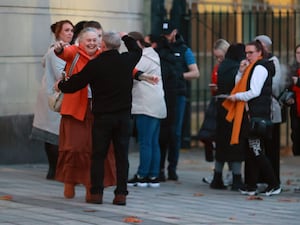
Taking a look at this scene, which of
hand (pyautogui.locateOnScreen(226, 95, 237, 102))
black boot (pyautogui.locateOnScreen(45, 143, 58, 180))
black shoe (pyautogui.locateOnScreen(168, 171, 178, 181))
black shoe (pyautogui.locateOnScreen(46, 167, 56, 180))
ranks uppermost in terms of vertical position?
hand (pyautogui.locateOnScreen(226, 95, 237, 102))

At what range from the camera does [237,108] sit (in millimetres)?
12133

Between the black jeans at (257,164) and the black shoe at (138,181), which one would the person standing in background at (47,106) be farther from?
the black jeans at (257,164)

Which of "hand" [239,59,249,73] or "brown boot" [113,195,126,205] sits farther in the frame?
"hand" [239,59,249,73]

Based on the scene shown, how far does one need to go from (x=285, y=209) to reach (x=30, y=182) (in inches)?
118

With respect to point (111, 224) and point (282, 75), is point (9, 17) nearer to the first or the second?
point (282, 75)

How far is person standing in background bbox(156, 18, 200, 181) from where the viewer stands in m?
13.0

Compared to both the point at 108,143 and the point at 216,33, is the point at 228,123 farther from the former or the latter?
the point at 216,33

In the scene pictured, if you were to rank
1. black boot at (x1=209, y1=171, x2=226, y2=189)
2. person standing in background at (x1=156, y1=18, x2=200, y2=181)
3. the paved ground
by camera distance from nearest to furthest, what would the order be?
1. the paved ground
2. black boot at (x1=209, y1=171, x2=226, y2=189)
3. person standing in background at (x1=156, y1=18, x2=200, y2=181)

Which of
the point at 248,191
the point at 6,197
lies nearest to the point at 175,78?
the point at 248,191

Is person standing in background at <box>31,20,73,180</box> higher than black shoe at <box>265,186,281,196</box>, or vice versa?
person standing in background at <box>31,20,73,180</box>

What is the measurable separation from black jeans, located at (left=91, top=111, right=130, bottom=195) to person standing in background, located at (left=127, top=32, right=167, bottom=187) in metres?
1.86

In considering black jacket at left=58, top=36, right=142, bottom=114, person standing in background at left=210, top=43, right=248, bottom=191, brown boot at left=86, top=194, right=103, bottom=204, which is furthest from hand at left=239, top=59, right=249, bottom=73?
brown boot at left=86, top=194, right=103, bottom=204

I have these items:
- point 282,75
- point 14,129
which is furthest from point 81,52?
point 14,129

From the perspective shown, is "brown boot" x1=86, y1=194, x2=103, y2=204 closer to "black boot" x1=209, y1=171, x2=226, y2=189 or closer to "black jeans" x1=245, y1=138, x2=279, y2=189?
"black jeans" x1=245, y1=138, x2=279, y2=189
